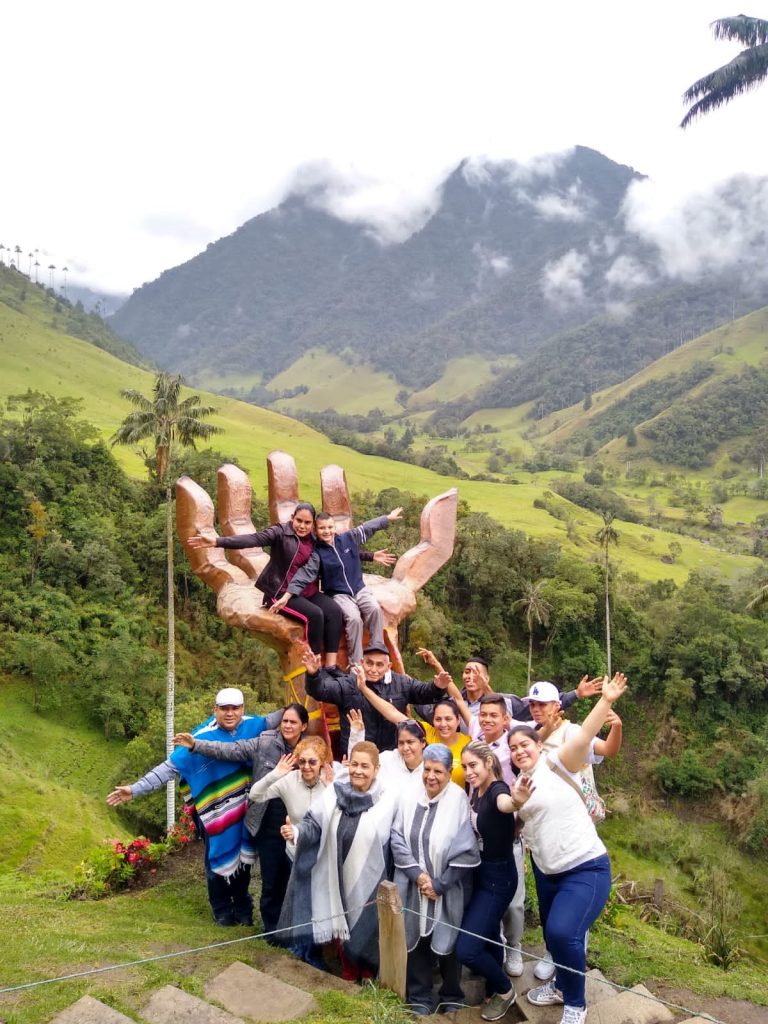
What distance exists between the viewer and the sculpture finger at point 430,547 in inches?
398

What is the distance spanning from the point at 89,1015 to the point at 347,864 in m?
1.80

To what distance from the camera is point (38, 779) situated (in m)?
19.5

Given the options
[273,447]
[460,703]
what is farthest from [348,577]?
[273,447]

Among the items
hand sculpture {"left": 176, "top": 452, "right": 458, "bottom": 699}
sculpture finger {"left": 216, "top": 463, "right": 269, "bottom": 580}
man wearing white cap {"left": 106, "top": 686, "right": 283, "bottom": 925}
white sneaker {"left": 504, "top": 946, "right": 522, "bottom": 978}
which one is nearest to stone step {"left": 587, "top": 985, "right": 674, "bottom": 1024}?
white sneaker {"left": 504, "top": 946, "right": 522, "bottom": 978}

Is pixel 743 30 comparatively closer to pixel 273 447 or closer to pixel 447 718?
pixel 447 718

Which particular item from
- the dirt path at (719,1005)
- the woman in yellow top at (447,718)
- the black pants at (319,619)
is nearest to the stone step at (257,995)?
the woman in yellow top at (447,718)

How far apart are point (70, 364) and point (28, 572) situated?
155 feet

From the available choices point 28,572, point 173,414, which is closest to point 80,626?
point 28,572

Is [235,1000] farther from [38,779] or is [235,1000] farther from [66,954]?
[38,779]

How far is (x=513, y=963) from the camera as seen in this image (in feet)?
19.8

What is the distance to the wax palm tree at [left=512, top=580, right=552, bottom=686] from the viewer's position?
32000 mm

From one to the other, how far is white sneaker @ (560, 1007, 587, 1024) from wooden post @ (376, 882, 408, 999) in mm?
1059

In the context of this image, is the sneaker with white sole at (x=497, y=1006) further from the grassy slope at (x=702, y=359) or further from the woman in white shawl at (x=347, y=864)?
the grassy slope at (x=702, y=359)

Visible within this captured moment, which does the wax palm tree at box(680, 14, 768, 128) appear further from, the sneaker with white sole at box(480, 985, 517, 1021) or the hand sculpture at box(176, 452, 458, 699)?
the sneaker with white sole at box(480, 985, 517, 1021)
